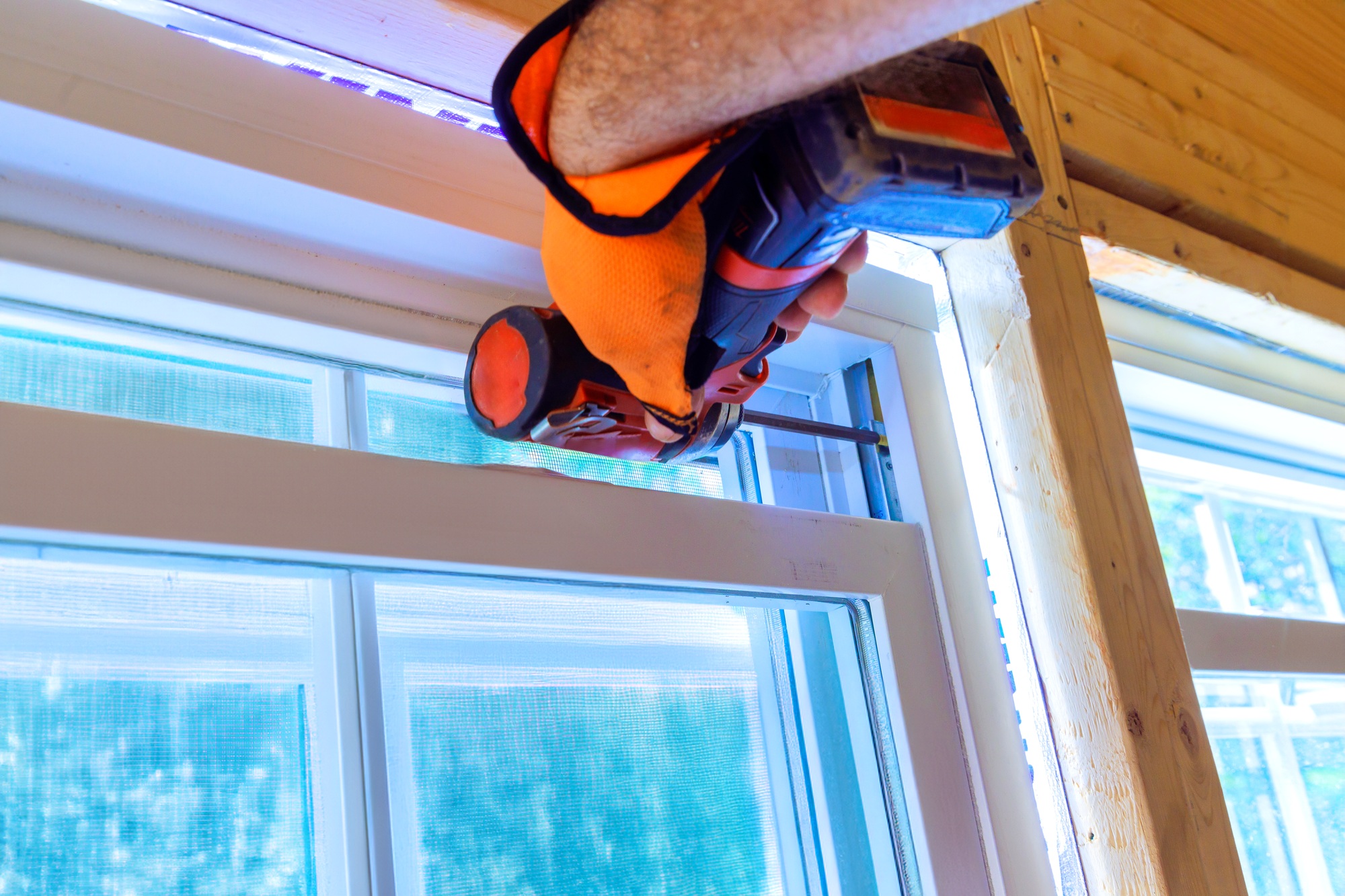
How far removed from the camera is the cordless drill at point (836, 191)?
1.48 feet

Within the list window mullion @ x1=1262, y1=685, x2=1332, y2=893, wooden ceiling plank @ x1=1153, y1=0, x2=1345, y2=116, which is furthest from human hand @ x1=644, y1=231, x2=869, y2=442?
window mullion @ x1=1262, y1=685, x2=1332, y2=893

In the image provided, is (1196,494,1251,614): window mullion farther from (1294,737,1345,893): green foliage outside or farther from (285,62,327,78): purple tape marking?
(285,62,327,78): purple tape marking

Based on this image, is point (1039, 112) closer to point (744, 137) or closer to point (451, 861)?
point (744, 137)

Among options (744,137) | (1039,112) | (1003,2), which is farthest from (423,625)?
(1039,112)

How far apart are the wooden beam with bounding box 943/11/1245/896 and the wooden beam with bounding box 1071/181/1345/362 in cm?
11

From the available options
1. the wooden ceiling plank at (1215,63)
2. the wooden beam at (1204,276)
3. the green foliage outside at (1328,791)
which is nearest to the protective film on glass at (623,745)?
the wooden beam at (1204,276)

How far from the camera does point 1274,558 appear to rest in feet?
6.39

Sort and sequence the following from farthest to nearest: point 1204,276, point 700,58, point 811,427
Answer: point 1204,276 < point 811,427 < point 700,58

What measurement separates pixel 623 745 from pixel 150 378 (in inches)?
19.4

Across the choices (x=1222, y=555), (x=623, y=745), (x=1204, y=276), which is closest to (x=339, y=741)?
(x=623, y=745)

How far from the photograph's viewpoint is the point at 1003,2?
1.15ft

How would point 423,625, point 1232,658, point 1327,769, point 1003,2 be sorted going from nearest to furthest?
point 1003,2 → point 423,625 → point 1232,658 → point 1327,769

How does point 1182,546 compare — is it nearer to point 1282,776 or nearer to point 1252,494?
point 1252,494

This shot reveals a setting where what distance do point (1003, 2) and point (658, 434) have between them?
15.6 inches
